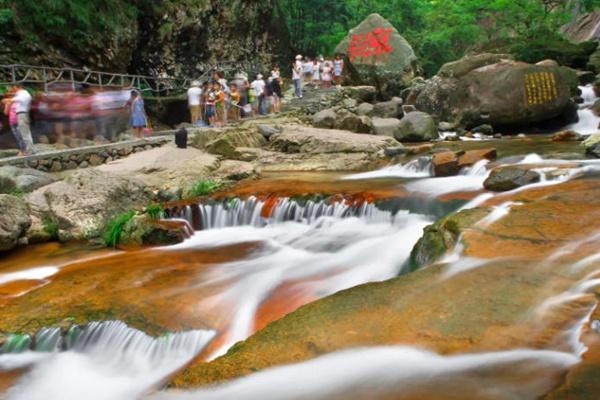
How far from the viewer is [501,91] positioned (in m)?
16.2

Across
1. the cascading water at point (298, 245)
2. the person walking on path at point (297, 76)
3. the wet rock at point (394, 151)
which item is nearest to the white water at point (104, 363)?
the cascading water at point (298, 245)

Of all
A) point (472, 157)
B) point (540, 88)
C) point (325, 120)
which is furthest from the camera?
point (325, 120)

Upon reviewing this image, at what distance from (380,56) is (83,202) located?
1984 centimetres

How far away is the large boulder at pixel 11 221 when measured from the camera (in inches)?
312

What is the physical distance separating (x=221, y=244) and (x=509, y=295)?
507cm

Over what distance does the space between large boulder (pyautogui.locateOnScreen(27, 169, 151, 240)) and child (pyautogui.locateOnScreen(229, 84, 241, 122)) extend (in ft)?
28.8

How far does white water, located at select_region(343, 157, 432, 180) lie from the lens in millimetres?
11031

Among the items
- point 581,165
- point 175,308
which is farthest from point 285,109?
point 175,308

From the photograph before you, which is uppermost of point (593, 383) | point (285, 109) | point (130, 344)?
point (285, 109)

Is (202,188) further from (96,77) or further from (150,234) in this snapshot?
(96,77)

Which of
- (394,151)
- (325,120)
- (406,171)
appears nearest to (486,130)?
(394,151)

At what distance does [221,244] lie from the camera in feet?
26.9

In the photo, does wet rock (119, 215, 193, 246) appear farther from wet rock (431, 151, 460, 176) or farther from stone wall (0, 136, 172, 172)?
wet rock (431, 151, 460, 176)

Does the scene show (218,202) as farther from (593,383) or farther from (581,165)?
(593,383)
